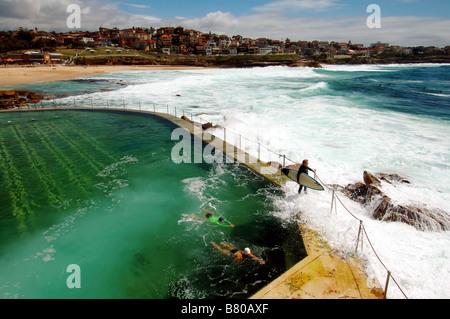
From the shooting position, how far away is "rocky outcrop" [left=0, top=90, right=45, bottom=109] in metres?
29.2

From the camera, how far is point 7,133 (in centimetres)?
1914

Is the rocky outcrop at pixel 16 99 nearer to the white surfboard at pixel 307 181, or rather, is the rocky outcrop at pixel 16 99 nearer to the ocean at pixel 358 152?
the ocean at pixel 358 152

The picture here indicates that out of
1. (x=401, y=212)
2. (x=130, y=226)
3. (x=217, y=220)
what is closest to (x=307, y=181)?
(x=401, y=212)

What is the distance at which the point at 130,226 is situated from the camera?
29.9 ft

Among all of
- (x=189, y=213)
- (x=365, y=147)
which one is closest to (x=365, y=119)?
(x=365, y=147)

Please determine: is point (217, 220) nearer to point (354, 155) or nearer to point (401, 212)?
point (401, 212)

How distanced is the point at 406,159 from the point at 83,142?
A: 2015 centimetres

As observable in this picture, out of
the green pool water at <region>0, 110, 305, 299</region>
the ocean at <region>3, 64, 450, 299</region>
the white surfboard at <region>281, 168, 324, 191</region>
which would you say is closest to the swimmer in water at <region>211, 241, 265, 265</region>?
the green pool water at <region>0, 110, 305, 299</region>

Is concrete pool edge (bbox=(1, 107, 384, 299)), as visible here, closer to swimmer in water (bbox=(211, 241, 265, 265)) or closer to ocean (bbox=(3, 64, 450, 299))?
ocean (bbox=(3, 64, 450, 299))

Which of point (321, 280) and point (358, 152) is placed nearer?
point (321, 280)

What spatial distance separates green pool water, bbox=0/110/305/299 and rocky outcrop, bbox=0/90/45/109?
55.7 ft

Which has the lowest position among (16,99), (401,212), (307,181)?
(401,212)

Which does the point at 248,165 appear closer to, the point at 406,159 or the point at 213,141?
the point at 213,141

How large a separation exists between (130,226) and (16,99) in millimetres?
34092
